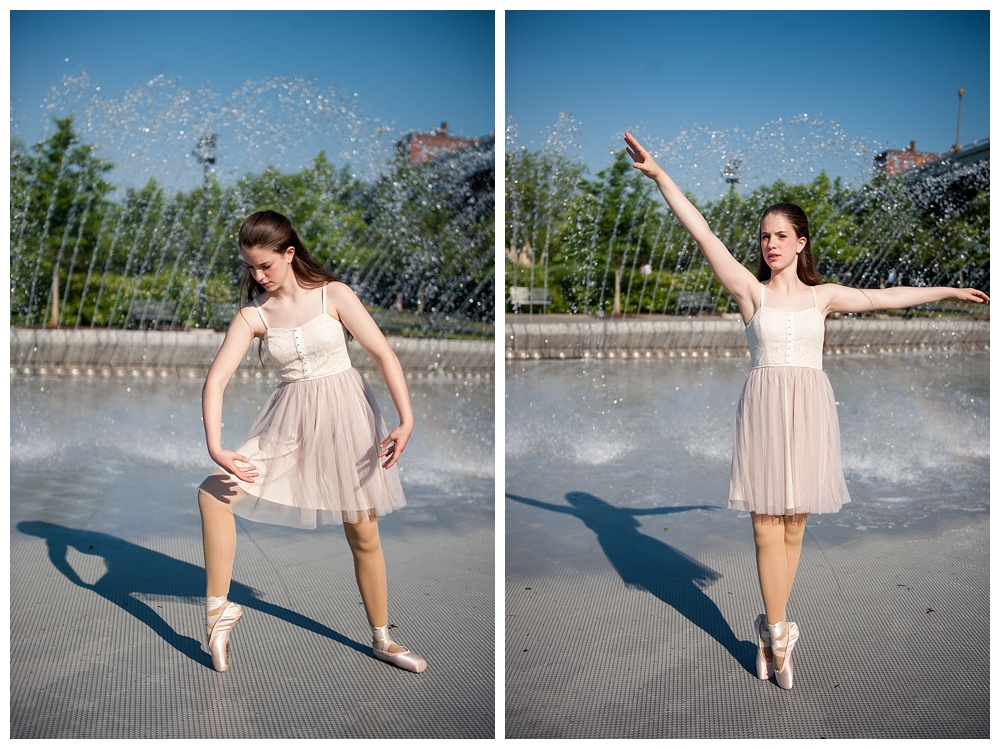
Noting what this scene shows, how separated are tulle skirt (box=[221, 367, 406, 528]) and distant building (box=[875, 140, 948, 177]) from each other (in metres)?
10.2

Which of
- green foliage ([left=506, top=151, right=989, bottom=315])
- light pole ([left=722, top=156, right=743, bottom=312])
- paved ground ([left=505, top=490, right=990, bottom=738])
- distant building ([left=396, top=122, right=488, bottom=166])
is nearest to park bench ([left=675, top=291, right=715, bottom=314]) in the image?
green foliage ([left=506, top=151, right=989, bottom=315])

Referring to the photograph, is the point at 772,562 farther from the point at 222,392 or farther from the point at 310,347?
the point at 222,392

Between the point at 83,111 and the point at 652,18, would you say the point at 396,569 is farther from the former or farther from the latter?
the point at 83,111

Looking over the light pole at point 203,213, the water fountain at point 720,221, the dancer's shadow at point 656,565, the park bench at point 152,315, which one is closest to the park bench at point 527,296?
the water fountain at point 720,221

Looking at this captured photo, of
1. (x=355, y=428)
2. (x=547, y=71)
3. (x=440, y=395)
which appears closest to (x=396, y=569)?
(x=355, y=428)

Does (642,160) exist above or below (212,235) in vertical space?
below

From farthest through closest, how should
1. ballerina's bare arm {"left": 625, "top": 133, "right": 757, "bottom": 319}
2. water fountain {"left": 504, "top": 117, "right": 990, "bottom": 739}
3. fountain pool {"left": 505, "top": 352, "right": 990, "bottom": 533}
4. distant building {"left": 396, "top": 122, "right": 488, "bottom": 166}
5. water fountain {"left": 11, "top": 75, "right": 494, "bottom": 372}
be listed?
distant building {"left": 396, "top": 122, "right": 488, "bottom": 166} → water fountain {"left": 11, "top": 75, "right": 494, "bottom": 372} → fountain pool {"left": 505, "top": 352, "right": 990, "bottom": 533} → water fountain {"left": 504, "top": 117, "right": 990, "bottom": 739} → ballerina's bare arm {"left": 625, "top": 133, "right": 757, "bottom": 319}

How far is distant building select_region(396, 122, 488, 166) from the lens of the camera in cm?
1197

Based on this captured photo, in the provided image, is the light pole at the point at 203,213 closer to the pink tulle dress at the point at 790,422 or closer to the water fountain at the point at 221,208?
the water fountain at the point at 221,208

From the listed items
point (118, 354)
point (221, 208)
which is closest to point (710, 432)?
point (118, 354)

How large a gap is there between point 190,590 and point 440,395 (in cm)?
455

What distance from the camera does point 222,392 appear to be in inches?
95.7

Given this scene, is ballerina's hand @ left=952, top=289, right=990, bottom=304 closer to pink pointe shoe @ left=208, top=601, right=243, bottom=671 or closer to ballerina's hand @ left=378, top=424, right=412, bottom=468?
ballerina's hand @ left=378, top=424, right=412, bottom=468

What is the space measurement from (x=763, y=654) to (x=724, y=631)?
34 centimetres
